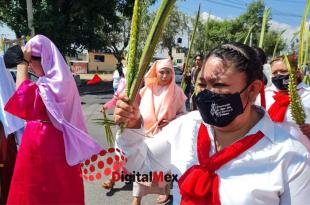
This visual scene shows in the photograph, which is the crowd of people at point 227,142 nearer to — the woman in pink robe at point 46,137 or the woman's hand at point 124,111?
the woman's hand at point 124,111

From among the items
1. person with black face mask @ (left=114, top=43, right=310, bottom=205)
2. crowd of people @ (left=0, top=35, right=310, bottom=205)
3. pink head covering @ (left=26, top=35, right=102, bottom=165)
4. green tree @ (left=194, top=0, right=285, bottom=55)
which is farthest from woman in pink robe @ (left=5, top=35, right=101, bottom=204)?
person with black face mask @ (left=114, top=43, right=310, bottom=205)

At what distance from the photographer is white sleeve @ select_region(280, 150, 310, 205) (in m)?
1.52

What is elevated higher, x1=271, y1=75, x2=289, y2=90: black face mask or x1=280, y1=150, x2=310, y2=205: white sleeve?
x1=271, y1=75, x2=289, y2=90: black face mask

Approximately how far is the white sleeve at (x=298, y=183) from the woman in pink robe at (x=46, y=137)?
2.24m

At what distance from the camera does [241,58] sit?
170cm

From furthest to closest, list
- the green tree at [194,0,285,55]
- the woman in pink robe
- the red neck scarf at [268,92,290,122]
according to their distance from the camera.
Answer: the green tree at [194,0,285,55] → the woman in pink robe → the red neck scarf at [268,92,290,122]

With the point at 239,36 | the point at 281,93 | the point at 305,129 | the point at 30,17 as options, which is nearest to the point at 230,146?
the point at 305,129

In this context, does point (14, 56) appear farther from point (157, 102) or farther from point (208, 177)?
point (208, 177)

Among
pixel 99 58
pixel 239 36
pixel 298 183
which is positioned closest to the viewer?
pixel 298 183

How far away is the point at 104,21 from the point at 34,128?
56.7ft

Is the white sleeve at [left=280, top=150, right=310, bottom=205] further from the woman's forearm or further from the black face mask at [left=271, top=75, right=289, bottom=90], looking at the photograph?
the woman's forearm

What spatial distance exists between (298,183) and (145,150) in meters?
0.70

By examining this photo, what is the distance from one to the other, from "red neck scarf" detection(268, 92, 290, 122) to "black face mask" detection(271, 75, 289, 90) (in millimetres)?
102

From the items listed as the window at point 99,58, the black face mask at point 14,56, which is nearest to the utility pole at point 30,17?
the black face mask at point 14,56
